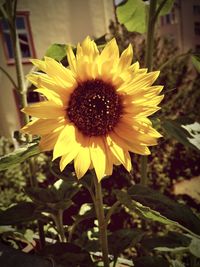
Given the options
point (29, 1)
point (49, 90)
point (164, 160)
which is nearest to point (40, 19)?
point (29, 1)

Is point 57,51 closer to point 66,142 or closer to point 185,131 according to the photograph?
point 66,142

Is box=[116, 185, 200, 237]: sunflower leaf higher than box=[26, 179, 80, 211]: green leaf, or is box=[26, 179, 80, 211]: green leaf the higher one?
box=[116, 185, 200, 237]: sunflower leaf

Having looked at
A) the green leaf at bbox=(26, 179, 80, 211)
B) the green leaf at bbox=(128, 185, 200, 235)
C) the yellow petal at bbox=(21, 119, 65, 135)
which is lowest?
the green leaf at bbox=(26, 179, 80, 211)

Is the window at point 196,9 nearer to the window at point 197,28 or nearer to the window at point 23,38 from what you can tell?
the window at point 197,28

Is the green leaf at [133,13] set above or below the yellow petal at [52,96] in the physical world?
above

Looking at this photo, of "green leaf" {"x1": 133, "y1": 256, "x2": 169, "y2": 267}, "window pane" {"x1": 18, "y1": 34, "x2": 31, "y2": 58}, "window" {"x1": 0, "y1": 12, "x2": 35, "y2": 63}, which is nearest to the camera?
"green leaf" {"x1": 133, "y1": 256, "x2": 169, "y2": 267}

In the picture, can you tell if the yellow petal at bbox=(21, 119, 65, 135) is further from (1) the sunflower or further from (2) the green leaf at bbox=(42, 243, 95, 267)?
(2) the green leaf at bbox=(42, 243, 95, 267)

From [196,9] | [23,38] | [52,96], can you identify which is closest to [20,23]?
[23,38]

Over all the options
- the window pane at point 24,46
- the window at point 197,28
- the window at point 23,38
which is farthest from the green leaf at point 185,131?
the window at point 197,28

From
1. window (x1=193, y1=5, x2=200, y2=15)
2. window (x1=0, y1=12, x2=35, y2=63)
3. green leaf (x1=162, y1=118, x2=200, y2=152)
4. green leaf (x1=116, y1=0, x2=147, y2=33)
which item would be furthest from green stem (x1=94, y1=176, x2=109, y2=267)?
window (x1=193, y1=5, x2=200, y2=15)
